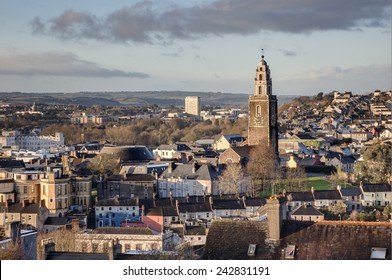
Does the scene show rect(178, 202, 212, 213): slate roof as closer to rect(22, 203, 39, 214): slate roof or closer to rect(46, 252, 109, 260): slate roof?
rect(22, 203, 39, 214): slate roof

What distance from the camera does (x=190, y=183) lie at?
3512 centimetres

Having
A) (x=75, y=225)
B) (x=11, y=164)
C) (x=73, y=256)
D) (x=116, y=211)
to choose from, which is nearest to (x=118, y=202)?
(x=116, y=211)

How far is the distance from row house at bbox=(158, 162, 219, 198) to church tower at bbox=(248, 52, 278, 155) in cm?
840

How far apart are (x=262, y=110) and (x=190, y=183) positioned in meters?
10.2

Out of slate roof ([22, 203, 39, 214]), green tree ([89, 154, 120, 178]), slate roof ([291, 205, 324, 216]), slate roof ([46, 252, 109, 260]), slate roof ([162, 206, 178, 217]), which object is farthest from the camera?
green tree ([89, 154, 120, 178])

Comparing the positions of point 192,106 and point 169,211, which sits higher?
point 192,106

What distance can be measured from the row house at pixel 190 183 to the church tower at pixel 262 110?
840cm

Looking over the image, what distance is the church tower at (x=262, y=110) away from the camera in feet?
144

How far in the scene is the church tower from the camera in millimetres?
43781

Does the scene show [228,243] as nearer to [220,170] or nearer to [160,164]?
[220,170]

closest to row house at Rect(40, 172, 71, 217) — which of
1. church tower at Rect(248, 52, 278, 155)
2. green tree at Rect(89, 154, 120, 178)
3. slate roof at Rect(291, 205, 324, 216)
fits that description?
green tree at Rect(89, 154, 120, 178)

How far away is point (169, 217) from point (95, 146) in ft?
112

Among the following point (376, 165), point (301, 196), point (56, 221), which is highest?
point (376, 165)

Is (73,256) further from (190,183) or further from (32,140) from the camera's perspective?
(32,140)
